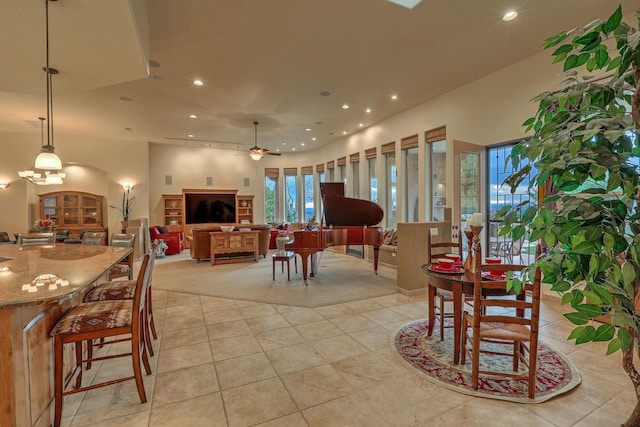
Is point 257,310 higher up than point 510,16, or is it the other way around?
point 510,16

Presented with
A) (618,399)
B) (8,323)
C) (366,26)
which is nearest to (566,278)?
(618,399)

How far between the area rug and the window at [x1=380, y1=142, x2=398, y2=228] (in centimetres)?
456

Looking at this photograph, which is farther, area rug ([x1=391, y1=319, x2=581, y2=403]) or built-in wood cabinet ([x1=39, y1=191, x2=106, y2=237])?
built-in wood cabinet ([x1=39, y1=191, x2=106, y2=237])

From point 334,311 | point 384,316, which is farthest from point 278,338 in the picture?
point 384,316

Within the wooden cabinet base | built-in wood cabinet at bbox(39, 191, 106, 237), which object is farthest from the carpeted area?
built-in wood cabinet at bbox(39, 191, 106, 237)

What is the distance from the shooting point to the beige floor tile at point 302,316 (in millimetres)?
3449

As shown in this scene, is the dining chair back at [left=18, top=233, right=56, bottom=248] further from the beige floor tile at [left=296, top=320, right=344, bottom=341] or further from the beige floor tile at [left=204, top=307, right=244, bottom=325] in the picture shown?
the beige floor tile at [left=296, top=320, right=344, bottom=341]

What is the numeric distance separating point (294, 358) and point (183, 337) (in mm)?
1282

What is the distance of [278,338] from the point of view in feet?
9.86

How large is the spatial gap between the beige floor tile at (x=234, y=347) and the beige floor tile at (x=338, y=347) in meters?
0.60

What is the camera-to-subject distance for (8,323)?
1518mm

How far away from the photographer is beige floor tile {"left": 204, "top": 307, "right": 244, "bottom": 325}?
3518 mm

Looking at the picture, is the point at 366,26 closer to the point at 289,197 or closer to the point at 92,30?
the point at 92,30

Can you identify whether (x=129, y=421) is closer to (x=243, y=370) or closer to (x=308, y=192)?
(x=243, y=370)
